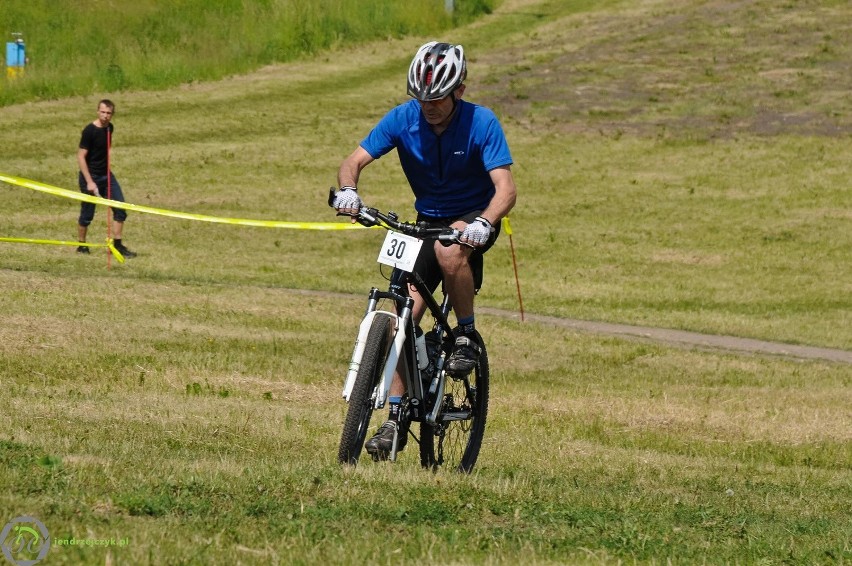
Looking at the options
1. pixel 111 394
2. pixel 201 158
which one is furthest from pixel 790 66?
pixel 111 394

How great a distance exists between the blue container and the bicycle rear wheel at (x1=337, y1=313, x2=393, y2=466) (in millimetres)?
35482

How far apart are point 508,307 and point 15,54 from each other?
23.9 m

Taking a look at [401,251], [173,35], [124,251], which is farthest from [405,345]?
[173,35]

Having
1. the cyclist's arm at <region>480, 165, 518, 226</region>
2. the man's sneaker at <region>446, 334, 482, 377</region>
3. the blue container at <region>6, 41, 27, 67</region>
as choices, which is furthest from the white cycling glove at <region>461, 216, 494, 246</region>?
the blue container at <region>6, 41, 27, 67</region>

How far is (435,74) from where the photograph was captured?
7570mm

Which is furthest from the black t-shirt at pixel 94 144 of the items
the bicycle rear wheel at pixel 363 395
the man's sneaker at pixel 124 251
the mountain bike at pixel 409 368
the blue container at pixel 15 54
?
the blue container at pixel 15 54

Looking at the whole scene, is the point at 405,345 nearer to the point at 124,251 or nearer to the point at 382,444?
the point at 382,444

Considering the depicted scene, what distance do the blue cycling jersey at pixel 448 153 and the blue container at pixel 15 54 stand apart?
114 ft

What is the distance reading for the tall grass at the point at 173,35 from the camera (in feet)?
137

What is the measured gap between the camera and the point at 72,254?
23.0 meters

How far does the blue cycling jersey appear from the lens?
25.6ft

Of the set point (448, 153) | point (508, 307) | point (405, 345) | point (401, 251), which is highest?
point (448, 153)

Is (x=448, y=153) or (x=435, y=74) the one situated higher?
(x=435, y=74)

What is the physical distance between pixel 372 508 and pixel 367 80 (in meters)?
39.3
